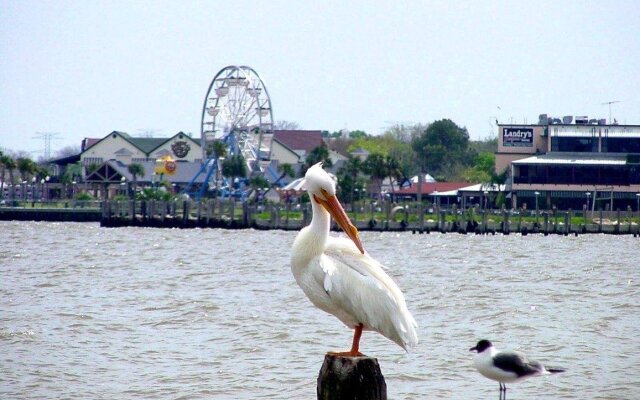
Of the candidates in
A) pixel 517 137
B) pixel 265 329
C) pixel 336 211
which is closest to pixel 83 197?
pixel 517 137

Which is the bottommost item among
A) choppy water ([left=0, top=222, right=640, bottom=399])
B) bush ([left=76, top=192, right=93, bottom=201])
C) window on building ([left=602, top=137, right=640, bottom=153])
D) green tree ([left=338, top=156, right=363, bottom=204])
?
choppy water ([left=0, top=222, right=640, bottom=399])

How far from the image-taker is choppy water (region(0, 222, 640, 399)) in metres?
14.2

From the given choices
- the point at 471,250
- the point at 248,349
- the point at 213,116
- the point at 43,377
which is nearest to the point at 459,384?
the point at 248,349

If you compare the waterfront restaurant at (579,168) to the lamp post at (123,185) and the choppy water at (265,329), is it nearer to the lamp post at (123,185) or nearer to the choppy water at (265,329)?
the lamp post at (123,185)

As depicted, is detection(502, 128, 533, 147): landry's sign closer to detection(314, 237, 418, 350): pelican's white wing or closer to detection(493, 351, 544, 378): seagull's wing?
detection(493, 351, 544, 378): seagull's wing

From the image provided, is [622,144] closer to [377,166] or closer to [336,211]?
[377,166]

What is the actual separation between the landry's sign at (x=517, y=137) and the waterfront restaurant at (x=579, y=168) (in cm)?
64

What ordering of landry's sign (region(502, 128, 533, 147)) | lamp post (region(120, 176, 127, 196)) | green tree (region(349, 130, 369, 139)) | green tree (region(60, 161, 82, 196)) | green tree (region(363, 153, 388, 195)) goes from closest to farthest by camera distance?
green tree (region(363, 153, 388, 195)) → landry's sign (region(502, 128, 533, 147)) → lamp post (region(120, 176, 127, 196)) → green tree (region(60, 161, 82, 196)) → green tree (region(349, 130, 369, 139))

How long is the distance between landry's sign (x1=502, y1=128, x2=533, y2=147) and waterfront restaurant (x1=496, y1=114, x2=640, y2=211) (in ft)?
2.10

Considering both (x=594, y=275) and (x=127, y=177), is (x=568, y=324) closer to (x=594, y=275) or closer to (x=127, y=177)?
(x=594, y=275)

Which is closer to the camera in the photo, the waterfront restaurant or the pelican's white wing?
the pelican's white wing

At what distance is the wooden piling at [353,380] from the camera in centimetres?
832

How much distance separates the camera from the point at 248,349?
16781 millimetres

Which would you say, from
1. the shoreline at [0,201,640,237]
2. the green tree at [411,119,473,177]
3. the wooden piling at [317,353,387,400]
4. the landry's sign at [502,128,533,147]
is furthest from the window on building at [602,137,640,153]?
the wooden piling at [317,353,387,400]
